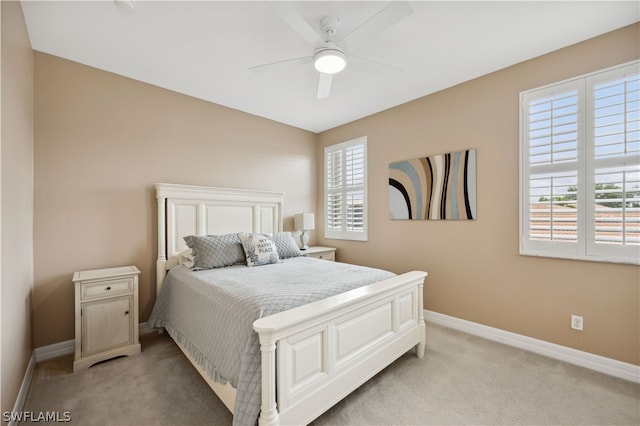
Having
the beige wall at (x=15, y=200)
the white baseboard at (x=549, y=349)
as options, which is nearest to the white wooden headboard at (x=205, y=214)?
the beige wall at (x=15, y=200)

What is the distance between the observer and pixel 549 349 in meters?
2.46

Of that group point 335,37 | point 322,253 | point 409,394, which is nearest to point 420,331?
point 409,394

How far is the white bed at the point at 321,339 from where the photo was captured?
142 cm

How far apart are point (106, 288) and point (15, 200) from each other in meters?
0.94

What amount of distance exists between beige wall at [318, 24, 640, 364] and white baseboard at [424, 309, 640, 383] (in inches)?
1.8

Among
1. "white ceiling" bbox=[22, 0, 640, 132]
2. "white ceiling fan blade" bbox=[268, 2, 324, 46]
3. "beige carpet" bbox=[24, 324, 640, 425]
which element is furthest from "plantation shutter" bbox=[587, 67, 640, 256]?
"white ceiling fan blade" bbox=[268, 2, 324, 46]

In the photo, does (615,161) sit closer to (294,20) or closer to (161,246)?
(294,20)

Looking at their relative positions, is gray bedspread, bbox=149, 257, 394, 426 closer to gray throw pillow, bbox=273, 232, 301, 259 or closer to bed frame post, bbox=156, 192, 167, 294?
bed frame post, bbox=156, 192, 167, 294

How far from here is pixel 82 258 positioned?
2.61m

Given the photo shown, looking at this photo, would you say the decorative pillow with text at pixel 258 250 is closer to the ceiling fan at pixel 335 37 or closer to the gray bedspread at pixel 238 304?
the gray bedspread at pixel 238 304

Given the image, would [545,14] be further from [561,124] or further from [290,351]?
[290,351]

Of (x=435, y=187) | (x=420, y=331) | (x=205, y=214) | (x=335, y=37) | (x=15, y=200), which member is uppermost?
(x=335, y=37)

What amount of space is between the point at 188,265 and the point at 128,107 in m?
1.75

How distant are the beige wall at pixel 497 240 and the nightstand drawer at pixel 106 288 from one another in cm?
283
